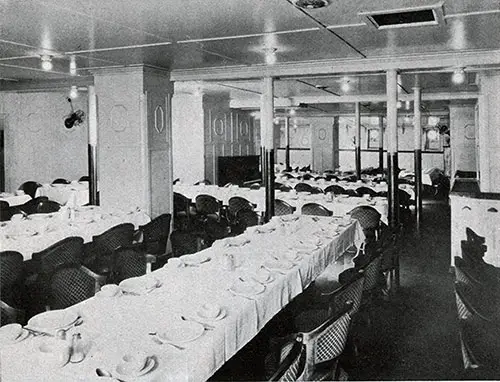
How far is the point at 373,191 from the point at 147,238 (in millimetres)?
5875

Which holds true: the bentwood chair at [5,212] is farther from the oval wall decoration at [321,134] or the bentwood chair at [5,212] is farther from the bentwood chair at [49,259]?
the oval wall decoration at [321,134]

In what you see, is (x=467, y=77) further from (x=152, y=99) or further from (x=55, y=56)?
(x=55, y=56)

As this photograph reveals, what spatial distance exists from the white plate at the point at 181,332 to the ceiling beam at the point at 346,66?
537cm

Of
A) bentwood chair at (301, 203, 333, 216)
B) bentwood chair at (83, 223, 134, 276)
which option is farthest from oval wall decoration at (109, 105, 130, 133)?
bentwood chair at (301, 203, 333, 216)

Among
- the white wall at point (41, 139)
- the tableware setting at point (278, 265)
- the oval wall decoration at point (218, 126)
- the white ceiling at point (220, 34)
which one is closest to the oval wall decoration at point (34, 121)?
the white wall at point (41, 139)

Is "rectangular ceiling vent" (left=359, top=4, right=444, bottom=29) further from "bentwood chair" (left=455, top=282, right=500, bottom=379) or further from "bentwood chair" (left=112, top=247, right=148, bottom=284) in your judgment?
"bentwood chair" (left=112, top=247, right=148, bottom=284)

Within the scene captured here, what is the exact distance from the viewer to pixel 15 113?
1131 cm

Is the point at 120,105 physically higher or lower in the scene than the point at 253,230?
higher

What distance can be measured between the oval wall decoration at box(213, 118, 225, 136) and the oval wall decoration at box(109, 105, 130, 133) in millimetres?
5884

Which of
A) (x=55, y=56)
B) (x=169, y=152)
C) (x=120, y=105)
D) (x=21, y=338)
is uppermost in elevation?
(x=55, y=56)

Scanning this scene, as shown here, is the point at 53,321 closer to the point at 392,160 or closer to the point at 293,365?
the point at 293,365

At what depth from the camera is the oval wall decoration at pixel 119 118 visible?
24.9 ft

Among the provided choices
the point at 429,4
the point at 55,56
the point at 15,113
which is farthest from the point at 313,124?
the point at 429,4

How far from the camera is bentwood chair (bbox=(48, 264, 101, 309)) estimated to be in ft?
12.0
